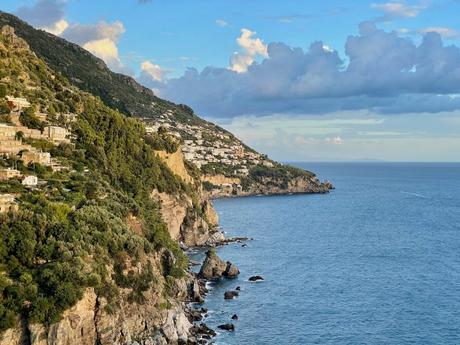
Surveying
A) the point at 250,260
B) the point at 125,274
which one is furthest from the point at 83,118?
the point at 125,274

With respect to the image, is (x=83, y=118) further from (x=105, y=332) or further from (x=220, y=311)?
(x=105, y=332)

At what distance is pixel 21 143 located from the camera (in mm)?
68438

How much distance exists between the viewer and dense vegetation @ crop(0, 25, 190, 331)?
156 feet

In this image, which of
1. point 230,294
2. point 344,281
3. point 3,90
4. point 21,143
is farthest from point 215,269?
point 3,90

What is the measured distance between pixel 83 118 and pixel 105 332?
48325 millimetres

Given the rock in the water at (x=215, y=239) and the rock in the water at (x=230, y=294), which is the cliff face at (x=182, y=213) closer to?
the rock in the water at (x=215, y=239)

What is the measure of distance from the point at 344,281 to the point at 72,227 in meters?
42.1

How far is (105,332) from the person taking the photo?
4944cm

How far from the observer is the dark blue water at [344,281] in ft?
204

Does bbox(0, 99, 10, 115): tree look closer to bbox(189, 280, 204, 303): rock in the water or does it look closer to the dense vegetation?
the dense vegetation

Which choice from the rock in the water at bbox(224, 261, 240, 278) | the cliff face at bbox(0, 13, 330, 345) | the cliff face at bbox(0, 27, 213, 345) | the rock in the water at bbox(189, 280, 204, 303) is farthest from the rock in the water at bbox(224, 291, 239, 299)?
the rock in the water at bbox(224, 261, 240, 278)

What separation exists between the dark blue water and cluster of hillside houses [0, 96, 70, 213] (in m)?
24.3

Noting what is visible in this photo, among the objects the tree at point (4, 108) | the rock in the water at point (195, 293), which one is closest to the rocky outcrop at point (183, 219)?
the rock in the water at point (195, 293)

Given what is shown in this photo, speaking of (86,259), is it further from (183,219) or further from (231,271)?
(183,219)
